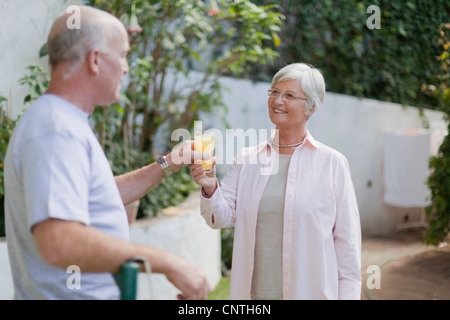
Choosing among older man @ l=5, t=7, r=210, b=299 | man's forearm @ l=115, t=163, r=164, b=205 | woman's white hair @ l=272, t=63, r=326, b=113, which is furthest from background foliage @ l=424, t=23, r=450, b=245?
older man @ l=5, t=7, r=210, b=299

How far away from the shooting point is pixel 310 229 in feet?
7.16

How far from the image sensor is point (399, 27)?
6.88 meters

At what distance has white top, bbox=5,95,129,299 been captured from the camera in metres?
1.27

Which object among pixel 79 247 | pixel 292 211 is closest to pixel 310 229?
pixel 292 211

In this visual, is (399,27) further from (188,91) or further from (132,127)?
(132,127)

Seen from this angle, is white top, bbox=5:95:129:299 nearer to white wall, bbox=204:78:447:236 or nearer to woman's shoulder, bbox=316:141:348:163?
woman's shoulder, bbox=316:141:348:163

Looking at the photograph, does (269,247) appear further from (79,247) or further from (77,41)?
(77,41)

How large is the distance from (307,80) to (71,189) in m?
1.36

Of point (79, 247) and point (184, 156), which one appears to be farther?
point (184, 156)

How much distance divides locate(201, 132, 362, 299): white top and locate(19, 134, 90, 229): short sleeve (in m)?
0.93

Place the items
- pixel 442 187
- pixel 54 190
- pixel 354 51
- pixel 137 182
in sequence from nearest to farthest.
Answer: pixel 54 190, pixel 137 182, pixel 442 187, pixel 354 51

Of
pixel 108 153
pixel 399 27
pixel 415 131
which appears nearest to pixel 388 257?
pixel 415 131

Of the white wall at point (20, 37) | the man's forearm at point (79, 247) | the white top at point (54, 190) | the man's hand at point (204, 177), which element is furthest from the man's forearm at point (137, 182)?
the white wall at point (20, 37)

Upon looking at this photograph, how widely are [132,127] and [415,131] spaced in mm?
4486
